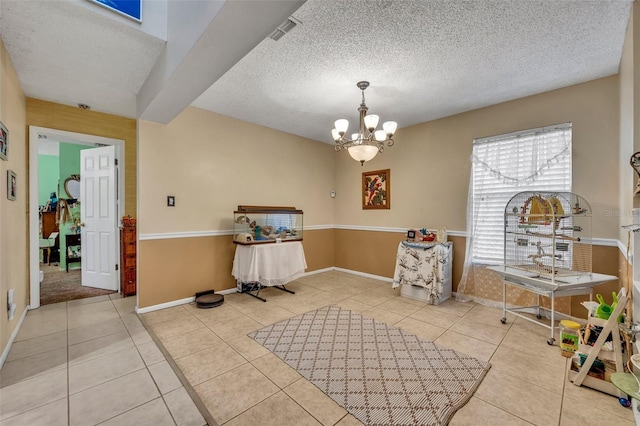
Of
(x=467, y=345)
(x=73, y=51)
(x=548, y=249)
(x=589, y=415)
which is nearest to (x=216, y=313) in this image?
(x=467, y=345)

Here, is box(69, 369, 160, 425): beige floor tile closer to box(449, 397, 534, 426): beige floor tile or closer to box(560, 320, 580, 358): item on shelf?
box(449, 397, 534, 426): beige floor tile

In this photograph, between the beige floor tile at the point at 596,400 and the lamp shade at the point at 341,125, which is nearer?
the beige floor tile at the point at 596,400

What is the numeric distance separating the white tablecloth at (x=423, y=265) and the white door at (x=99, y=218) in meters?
4.13

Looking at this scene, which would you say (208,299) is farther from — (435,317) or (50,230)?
(50,230)

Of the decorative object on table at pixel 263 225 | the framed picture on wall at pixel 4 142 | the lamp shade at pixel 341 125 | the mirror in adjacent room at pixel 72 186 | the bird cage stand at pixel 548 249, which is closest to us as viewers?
the framed picture on wall at pixel 4 142

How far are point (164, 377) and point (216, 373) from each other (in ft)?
1.20

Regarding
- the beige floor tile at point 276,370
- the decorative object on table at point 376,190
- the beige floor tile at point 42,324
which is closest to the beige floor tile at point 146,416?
the beige floor tile at point 276,370

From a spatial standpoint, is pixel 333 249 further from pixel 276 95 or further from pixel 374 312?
pixel 276 95

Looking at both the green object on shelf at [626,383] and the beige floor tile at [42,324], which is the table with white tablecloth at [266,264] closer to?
the beige floor tile at [42,324]

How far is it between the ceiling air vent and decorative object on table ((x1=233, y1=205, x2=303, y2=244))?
2229 mm

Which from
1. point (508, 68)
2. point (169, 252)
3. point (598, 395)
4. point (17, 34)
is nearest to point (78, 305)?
point (169, 252)

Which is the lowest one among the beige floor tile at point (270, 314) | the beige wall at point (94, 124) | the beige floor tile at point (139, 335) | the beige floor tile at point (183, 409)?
the beige floor tile at point (183, 409)

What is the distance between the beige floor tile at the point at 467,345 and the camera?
2248mm

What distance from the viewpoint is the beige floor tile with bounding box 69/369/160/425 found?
1.59 m
